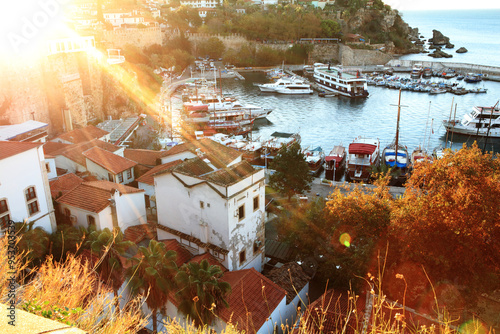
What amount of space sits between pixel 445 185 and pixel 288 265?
19.5ft

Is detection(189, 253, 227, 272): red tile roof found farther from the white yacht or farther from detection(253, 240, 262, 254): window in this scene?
the white yacht

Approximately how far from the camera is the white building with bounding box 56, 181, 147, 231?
47.5 ft

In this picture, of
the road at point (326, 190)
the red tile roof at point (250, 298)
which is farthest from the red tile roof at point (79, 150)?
the red tile roof at point (250, 298)

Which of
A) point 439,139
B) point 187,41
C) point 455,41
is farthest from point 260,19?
point 455,41

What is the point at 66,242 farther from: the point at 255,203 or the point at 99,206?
the point at 255,203

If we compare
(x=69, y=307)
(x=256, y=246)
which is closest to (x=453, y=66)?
(x=256, y=246)

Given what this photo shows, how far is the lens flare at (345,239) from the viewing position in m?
13.8

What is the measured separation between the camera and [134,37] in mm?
66938

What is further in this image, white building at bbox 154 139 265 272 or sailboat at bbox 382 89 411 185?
sailboat at bbox 382 89 411 185

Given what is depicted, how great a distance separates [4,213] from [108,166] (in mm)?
7286

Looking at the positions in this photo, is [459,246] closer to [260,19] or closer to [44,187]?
[44,187]

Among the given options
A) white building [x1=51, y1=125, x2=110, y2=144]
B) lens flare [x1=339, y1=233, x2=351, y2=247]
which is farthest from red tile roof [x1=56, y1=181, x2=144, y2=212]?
white building [x1=51, y1=125, x2=110, y2=144]

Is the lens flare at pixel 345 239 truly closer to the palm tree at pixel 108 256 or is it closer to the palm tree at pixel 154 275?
the palm tree at pixel 154 275

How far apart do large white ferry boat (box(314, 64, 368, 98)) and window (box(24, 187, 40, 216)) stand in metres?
46.5
